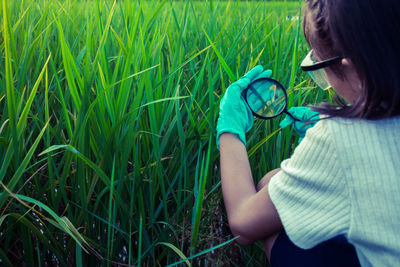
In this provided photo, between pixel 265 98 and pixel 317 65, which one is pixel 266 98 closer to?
pixel 265 98

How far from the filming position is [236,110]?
3.59ft

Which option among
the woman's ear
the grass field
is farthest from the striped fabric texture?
the grass field

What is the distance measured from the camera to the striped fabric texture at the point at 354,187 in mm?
712

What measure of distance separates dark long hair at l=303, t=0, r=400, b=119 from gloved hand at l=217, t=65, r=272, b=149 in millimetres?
327

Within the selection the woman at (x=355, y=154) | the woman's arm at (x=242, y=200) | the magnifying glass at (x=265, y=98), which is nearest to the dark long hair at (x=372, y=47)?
the woman at (x=355, y=154)

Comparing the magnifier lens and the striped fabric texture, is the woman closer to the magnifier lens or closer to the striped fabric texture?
the striped fabric texture

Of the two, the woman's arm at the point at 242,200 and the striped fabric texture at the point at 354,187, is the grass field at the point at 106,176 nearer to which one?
the woman's arm at the point at 242,200

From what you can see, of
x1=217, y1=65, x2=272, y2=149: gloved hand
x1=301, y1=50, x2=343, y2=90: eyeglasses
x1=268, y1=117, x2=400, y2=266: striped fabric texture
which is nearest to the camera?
x1=268, y1=117, x2=400, y2=266: striped fabric texture

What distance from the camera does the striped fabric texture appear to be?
71 centimetres

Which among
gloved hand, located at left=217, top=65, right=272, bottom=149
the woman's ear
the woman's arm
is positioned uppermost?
the woman's ear

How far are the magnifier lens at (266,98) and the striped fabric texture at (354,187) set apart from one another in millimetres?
393

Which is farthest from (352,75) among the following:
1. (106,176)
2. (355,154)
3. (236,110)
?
(106,176)

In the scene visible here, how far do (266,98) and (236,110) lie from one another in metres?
0.13

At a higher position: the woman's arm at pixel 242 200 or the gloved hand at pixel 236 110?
the gloved hand at pixel 236 110
